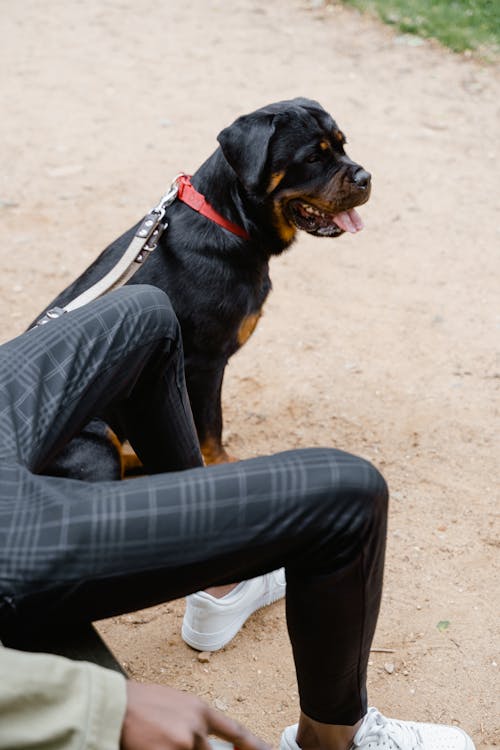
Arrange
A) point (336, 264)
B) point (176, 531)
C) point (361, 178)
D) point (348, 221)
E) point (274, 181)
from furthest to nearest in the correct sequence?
point (336, 264), point (348, 221), point (361, 178), point (274, 181), point (176, 531)

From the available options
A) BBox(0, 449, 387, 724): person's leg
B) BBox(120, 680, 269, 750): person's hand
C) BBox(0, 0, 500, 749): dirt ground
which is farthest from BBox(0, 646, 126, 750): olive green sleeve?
BBox(0, 0, 500, 749): dirt ground

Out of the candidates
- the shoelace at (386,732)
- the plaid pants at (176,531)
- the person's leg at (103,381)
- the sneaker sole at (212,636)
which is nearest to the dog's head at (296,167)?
the person's leg at (103,381)

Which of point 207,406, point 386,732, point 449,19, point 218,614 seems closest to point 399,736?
point 386,732

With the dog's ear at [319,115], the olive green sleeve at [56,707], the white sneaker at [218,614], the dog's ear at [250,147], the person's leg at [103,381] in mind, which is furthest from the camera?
the dog's ear at [319,115]

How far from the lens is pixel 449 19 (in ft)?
25.9

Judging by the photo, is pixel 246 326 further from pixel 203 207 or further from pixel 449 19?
pixel 449 19

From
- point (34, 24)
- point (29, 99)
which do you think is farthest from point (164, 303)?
point (34, 24)

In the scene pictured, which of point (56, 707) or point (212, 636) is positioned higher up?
point (56, 707)

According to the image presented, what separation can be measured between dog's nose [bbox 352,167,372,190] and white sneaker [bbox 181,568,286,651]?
143 cm

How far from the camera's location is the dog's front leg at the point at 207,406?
317 centimetres

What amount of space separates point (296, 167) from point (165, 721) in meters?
2.21

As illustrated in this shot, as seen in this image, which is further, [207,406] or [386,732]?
[207,406]

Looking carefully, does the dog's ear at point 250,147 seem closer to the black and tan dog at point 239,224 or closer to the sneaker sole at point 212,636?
the black and tan dog at point 239,224

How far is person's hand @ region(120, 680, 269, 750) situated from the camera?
1350 mm
